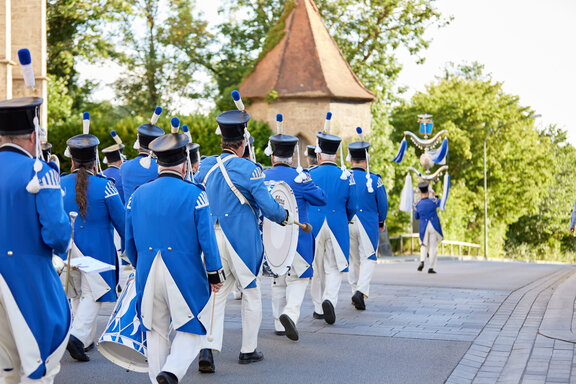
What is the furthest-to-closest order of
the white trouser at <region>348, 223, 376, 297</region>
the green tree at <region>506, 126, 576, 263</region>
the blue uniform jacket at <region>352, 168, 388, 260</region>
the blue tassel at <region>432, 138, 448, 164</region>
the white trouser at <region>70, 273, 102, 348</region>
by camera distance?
the green tree at <region>506, 126, 576, 263</region> → the blue tassel at <region>432, 138, 448, 164</region> → the blue uniform jacket at <region>352, 168, 388, 260</region> → the white trouser at <region>348, 223, 376, 297</region> → the white trouser at <region>70, 273, 102, 348</region>

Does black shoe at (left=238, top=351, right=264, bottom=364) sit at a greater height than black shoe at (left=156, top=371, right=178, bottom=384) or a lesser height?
lesser

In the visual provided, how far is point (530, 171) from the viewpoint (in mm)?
58125

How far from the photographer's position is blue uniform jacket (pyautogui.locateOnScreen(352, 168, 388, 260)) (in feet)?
37.7

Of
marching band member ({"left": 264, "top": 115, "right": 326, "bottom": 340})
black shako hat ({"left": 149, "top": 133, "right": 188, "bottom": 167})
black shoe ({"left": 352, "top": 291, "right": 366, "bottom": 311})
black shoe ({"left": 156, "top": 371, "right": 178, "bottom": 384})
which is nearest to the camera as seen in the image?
black shoe ({"left": 156, "top": 371, "right": 178, "bottom": 384})

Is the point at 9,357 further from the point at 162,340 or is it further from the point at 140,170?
the point at 140,170

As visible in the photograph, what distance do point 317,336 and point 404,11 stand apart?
107ft

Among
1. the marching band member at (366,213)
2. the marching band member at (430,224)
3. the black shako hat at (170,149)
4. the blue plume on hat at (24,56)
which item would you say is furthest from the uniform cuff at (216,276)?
the marching band member at (430,224)

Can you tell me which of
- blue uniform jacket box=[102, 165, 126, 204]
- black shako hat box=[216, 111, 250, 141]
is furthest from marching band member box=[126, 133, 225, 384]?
blue uniform jacket box=[102, 165, 126, 204]

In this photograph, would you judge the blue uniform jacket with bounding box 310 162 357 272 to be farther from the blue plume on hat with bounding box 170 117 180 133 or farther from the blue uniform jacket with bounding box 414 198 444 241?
the blue uniform jacket with bounding box 414 198 444 241

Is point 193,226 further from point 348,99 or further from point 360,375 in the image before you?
point 348,99

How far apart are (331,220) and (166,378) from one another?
489 cm

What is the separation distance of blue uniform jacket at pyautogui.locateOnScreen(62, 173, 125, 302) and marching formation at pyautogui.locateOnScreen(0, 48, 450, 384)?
11 millimetres

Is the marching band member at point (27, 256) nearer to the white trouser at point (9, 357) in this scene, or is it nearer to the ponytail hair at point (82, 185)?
the white trouser at point (9, 357)

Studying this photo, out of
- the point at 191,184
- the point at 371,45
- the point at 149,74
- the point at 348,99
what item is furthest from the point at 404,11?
the point at 191,184
